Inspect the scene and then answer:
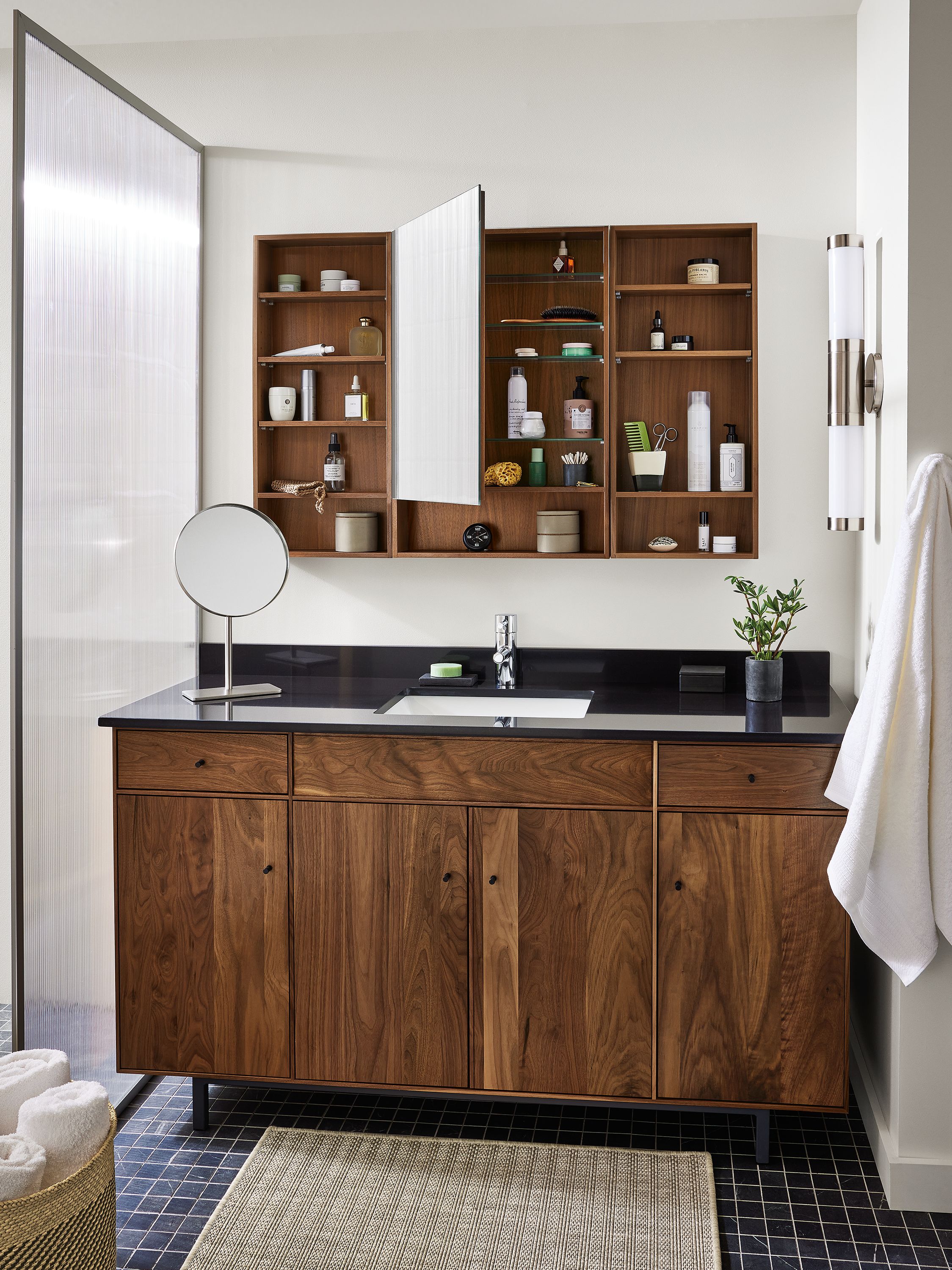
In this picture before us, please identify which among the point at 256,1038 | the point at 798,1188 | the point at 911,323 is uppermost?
the point at 911,323

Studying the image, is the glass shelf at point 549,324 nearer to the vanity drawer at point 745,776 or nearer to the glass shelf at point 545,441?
the glass shelf at point 545,441

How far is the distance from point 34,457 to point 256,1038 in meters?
1.34

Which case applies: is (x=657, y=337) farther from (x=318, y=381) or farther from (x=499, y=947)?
(x=499, y=947)

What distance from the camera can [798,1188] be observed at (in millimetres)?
2230

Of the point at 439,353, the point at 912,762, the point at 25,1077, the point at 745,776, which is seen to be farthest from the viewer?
the point at 439,353

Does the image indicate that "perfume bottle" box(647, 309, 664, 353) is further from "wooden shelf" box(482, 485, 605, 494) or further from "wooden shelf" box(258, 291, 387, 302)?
"wooden shelf" box(258, 291, 387, 302)

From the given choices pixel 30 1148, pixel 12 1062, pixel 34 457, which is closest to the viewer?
pixel 30 1148

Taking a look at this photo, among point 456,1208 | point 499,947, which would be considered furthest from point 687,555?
point 456,1208

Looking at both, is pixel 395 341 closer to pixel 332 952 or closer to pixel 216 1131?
pixel 332 952

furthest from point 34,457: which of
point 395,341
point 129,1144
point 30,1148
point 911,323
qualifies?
point 911,323

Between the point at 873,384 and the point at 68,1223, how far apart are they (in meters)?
2.20

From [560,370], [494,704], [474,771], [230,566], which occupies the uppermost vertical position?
[560,370]

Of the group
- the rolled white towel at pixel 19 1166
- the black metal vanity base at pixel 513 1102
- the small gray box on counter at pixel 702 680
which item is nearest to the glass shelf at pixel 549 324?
the small gray box on counter at pixel 702 680

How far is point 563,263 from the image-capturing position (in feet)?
9.02
